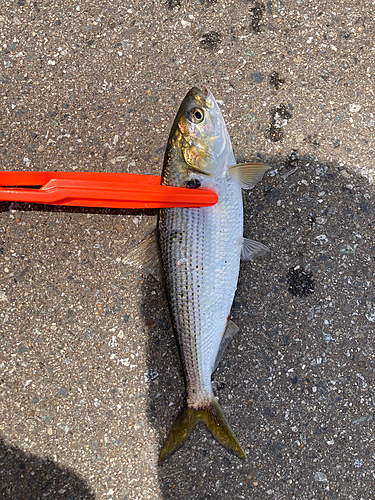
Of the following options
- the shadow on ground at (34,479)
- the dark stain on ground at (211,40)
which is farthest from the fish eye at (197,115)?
the shadow on ground at (34,479)

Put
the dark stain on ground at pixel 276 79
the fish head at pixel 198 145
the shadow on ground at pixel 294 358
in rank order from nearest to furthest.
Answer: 1. the fish head at pixel 198 145
2. the shadow on ground at pixel 294 358
3. the dark stain on ground at pixel 276 79

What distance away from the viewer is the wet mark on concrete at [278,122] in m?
2.34

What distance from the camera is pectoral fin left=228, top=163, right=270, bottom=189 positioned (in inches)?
79.2

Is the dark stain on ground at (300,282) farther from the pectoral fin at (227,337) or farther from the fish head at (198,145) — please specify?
the fish head at (198,145)

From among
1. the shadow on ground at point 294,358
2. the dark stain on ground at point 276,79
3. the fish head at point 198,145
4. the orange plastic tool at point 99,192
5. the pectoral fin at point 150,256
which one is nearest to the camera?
the orange plastic tool at point 99,192

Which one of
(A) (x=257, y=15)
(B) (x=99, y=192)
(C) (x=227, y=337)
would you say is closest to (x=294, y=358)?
(C) (x=227, y=337)

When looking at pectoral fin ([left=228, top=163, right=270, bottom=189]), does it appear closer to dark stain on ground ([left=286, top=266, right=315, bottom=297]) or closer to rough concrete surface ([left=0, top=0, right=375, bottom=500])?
rough concrete surface ([left=0, top=0, right=375, bottom=500])

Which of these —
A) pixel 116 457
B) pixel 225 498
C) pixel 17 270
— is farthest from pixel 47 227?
pixel 225 498

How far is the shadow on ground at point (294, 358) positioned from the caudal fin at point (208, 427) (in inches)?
3.2

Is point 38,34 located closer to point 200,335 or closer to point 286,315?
point 200,335

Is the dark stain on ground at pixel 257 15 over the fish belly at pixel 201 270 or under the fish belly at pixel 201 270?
over

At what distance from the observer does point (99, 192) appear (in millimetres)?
1882

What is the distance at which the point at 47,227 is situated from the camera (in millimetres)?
2297

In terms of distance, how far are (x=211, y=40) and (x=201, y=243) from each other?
1413mm
